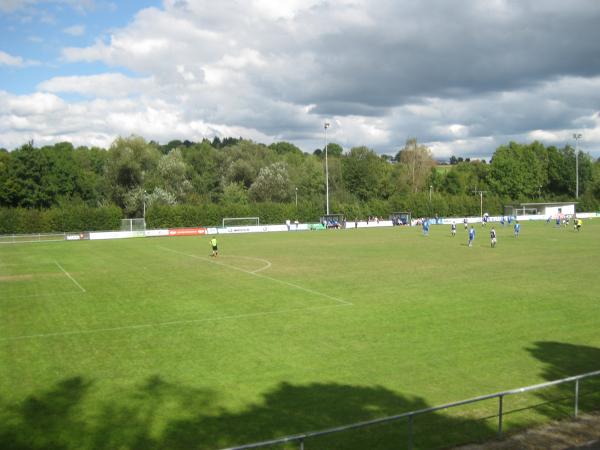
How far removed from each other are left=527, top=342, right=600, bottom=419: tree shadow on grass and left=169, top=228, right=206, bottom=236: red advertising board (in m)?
61.2

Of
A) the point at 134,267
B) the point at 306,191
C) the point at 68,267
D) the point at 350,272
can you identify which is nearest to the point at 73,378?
the point at 350,272

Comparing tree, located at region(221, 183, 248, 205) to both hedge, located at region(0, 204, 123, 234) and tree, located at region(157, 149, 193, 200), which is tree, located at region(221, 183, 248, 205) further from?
hedge, located at region(0, 204, 123, 234)

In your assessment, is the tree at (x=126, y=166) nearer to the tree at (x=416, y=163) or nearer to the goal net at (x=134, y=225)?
the goal net at (x=134, y=225)

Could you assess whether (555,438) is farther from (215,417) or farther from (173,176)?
(173,176)

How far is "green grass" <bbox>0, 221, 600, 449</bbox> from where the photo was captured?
1056cm

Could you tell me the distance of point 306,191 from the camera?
373ft

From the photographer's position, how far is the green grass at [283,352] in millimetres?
10562

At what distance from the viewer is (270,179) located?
95062 millimetres

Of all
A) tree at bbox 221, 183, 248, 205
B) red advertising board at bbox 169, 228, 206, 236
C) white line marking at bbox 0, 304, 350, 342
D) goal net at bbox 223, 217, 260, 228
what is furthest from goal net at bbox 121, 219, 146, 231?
white line marking at bbox 0, 304, 350, 342

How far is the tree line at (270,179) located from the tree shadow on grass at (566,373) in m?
71.5

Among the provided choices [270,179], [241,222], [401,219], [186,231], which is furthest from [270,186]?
[186,231]

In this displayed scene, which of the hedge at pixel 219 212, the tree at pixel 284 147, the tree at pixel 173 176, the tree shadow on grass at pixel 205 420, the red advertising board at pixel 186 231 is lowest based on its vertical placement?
the tree shadow on grass at pixel 205 420

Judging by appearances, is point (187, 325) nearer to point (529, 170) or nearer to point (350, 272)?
Result: point (350, 272)

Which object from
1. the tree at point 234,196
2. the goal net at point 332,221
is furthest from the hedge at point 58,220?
the goal net at point 332,221
